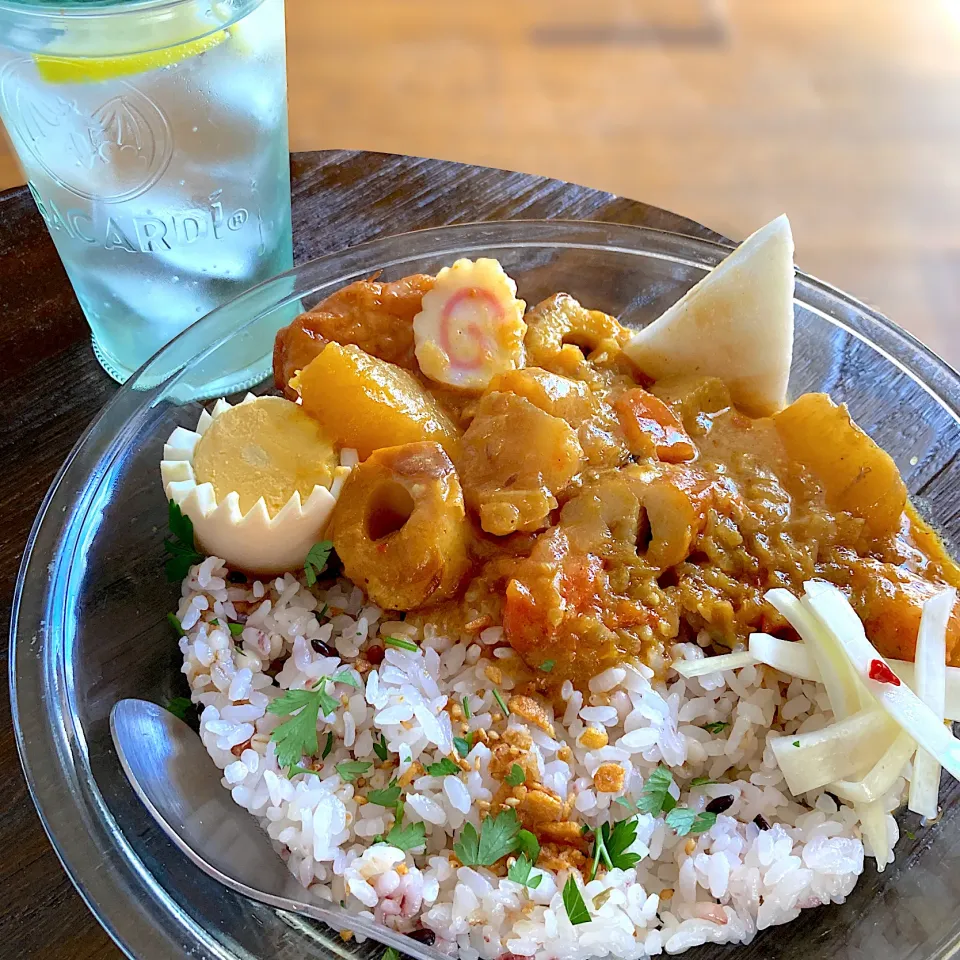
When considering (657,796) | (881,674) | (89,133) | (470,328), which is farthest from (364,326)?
(881,674)

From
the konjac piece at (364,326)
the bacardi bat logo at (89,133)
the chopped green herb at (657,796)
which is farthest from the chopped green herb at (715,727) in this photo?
the bacardi bat logo at (89,133)

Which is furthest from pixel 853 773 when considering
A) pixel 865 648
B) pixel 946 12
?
pixel 946 12

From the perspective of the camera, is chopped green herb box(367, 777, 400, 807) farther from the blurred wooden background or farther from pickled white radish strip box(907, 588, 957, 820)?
the blurred wooden background

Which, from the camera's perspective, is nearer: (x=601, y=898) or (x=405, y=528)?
(x=601, y=898)

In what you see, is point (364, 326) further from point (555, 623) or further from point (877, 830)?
point (877, 830)

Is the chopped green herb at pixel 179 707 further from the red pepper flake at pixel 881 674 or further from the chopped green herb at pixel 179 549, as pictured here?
the red pepper flake at pixel 881 674

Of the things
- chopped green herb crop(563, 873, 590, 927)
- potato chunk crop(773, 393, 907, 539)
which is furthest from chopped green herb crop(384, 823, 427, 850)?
potato chunk crop(773, 393, 907, 539)
